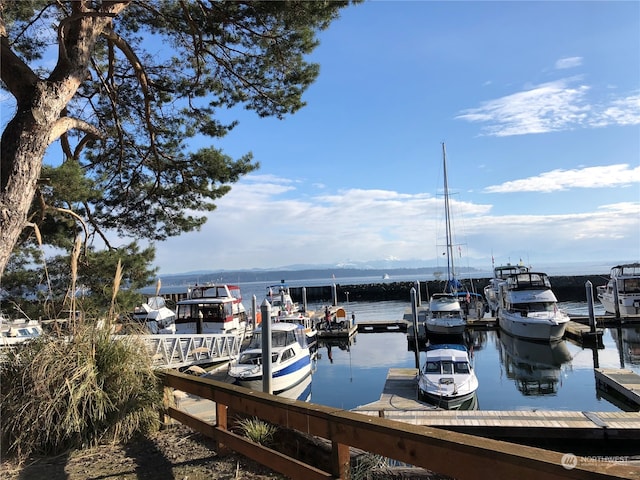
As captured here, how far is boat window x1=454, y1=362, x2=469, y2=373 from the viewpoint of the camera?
14.5m

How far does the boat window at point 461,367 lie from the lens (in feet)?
47.7

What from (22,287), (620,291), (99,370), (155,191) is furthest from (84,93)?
(620,291)

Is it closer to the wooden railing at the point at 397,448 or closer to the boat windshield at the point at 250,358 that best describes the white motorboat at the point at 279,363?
the boat windshield at the point at 250,358

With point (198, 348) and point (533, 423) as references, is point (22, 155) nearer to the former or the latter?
point (533, 423)

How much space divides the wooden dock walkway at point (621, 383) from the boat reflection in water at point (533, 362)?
2.14 m

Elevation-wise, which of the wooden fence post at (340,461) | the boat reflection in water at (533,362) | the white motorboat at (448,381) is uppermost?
the wooden fence post at (340,461)

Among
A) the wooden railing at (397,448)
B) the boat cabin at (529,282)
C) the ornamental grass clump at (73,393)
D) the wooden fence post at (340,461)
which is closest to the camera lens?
the wooden railing at (397,448)

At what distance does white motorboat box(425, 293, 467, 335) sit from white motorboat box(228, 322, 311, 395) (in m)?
11.7

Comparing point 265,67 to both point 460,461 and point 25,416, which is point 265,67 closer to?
point 25,416

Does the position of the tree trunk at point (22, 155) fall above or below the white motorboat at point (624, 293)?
above

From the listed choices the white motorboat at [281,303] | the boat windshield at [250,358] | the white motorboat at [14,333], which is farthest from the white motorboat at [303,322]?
the white motorboat at [14,333]

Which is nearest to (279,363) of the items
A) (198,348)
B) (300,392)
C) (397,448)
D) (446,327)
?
(300,392)

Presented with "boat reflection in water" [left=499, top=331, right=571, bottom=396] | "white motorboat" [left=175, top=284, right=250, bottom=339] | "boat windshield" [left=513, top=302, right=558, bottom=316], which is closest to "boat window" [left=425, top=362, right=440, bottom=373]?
"boat reflection in water" [left=499, top=331, right=571, bottom=396]

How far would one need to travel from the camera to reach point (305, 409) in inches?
119
